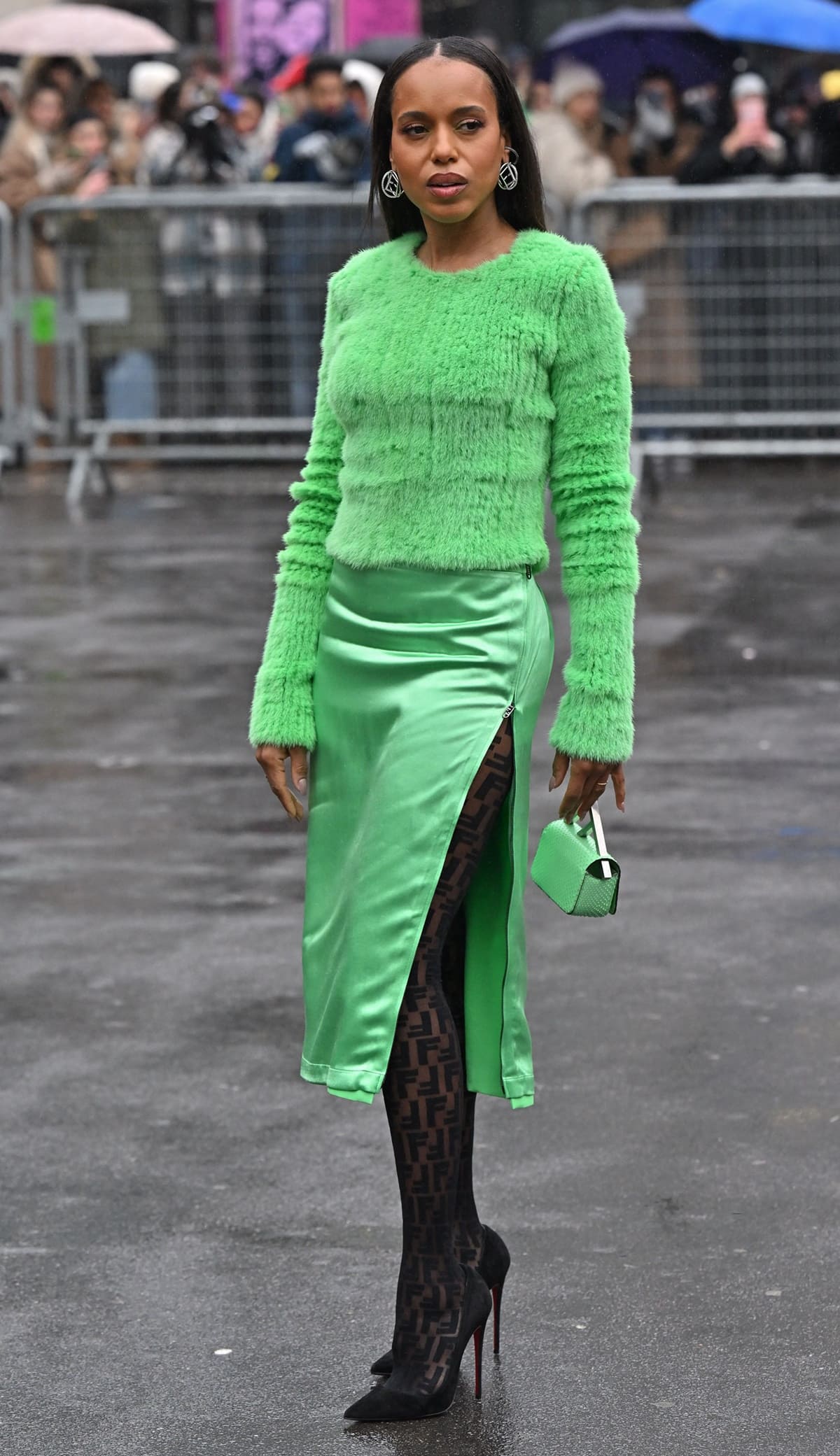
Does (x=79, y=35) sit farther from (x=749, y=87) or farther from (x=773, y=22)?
(x=749, y=87)

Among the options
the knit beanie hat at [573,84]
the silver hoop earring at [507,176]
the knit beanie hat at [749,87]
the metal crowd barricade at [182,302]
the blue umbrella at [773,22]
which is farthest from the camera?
the blue umbrella at [773,22]

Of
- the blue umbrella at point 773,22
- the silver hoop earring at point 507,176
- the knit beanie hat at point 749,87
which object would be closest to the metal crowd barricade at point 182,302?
the knit beanie hat at point 749,87

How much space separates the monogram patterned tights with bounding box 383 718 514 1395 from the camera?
386 cm

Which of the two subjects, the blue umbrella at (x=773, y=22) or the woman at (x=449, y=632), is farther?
the blue umbrella at (x=773, y=22)

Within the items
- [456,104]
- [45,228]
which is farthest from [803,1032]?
[45,228]

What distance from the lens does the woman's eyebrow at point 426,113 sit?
3.84 m

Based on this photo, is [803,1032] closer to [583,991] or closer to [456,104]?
[583,991]

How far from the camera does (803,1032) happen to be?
18.7 ft

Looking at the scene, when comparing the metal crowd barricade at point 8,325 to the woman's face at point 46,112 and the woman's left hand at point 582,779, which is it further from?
the woman's left hand at point 582,779

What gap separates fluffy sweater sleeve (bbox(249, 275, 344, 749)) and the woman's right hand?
2 cm

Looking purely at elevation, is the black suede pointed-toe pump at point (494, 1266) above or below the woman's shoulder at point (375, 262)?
below

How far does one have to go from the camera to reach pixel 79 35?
66.4 ft

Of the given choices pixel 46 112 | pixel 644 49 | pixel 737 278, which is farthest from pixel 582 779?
pixel 644 49

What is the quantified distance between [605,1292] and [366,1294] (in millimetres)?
378
